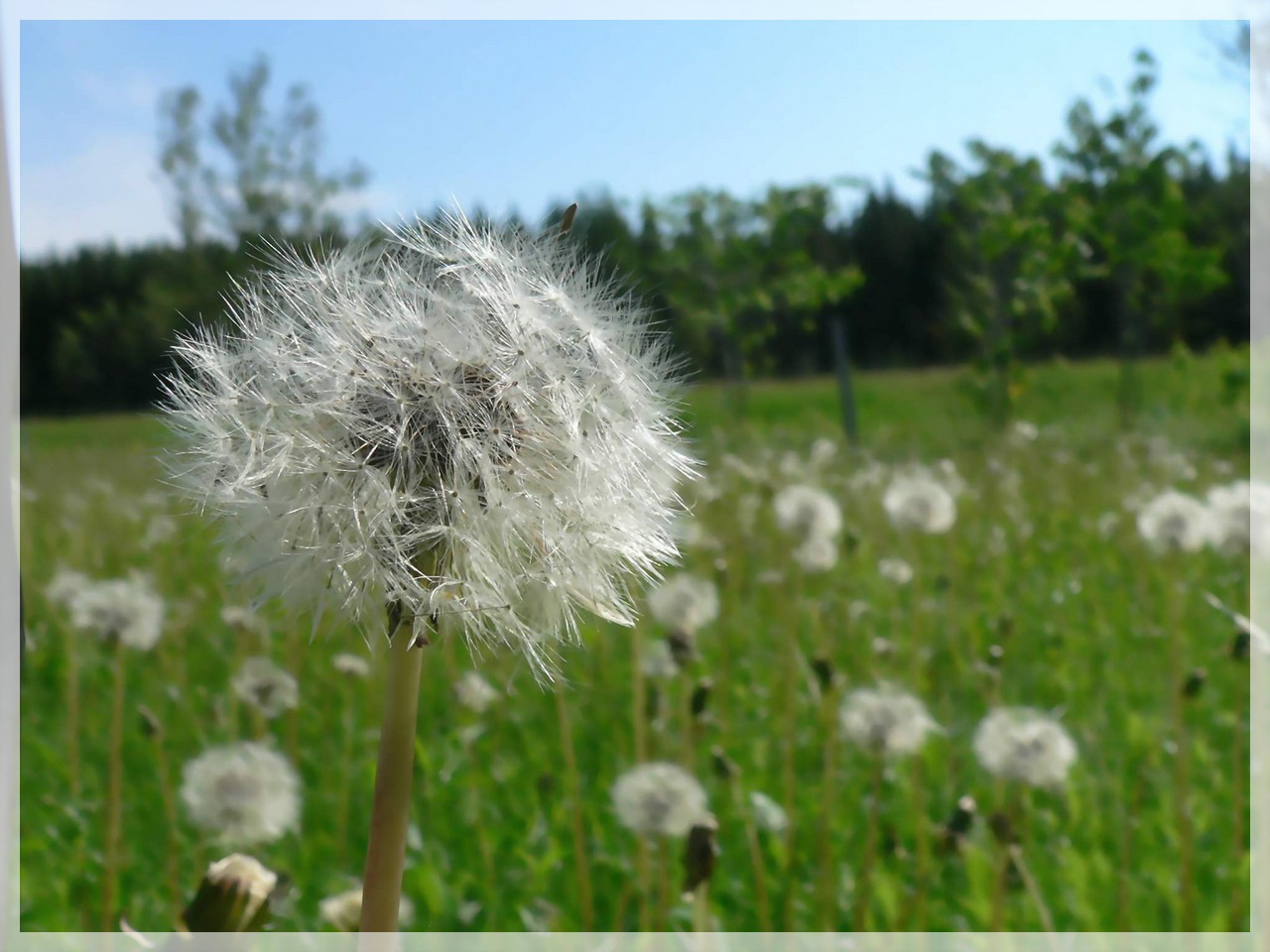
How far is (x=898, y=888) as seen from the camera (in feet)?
4.24

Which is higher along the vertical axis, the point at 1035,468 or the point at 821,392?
the point at 821,392

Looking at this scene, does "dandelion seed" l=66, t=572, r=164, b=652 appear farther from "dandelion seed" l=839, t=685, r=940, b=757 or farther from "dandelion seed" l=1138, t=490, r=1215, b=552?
"dandelion seed" l=1138, t=490, r=1215, b=552

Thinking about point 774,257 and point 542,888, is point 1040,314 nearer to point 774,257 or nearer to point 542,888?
point 774,257

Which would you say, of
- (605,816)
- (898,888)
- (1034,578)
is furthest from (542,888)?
(1034,578)

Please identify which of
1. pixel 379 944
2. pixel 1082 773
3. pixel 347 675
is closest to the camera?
pixel 379 944

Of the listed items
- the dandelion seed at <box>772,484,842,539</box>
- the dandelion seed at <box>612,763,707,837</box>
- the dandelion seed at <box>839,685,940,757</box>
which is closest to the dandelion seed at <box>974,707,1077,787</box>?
the dandelion seed at <box>839,685,940,757</box>

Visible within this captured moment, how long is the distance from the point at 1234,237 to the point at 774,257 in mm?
1294

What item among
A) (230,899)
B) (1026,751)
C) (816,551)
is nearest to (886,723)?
(1026,751)

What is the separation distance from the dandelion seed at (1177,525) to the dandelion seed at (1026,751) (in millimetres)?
493

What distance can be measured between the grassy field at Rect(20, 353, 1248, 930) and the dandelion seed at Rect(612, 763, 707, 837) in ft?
0.17

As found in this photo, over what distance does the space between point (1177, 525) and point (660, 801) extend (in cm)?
95

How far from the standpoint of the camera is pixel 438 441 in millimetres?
438

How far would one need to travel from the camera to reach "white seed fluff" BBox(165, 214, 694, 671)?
0.43 metres

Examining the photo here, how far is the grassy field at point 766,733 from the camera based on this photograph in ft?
4.12
